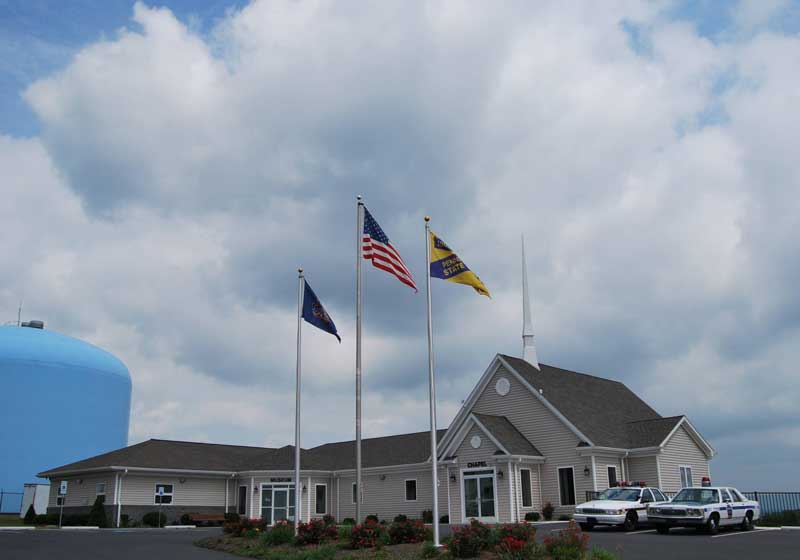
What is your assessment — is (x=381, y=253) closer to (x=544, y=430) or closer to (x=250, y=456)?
(x=544, y=430)

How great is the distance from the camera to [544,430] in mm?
36656

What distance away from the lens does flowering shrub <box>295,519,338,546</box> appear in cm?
2188

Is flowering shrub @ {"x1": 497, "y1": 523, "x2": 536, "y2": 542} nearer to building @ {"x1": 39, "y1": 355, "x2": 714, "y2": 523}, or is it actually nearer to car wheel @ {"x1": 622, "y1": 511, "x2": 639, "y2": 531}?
car wheel @ {"x1": 622, "y1": 511, "x2": 639, "y2": 531}

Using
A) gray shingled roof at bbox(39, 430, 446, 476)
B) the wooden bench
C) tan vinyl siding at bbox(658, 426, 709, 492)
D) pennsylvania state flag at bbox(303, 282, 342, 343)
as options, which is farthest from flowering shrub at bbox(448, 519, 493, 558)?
the wooden bench

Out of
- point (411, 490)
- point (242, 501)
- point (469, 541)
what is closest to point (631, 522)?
point (469, 541)

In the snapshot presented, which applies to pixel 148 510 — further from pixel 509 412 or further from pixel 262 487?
pixel 509 412

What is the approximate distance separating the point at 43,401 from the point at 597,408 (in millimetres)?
39974

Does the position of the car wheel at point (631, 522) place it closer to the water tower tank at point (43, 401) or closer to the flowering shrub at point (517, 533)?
the flowering shrub at point (517, 533)

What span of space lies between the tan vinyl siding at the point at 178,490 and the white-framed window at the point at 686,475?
86.1 feet

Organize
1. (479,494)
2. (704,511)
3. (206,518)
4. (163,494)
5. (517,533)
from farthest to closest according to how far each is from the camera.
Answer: (206,518)
(163,494)
(479,494)
(704,511)
(517,533)

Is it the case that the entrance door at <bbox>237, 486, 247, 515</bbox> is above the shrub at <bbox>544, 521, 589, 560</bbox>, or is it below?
above

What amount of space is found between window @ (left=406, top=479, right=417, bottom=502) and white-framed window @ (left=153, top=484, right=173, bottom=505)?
13.6 meters

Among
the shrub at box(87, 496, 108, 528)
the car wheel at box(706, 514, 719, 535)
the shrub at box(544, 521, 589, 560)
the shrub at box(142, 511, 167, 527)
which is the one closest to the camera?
the shrub at box(544, 521, 589, 560)

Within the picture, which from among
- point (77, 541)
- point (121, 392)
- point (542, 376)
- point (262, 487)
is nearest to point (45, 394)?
point (121, 392)
